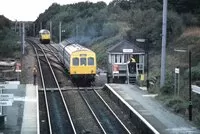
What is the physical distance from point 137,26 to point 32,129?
3209 cm

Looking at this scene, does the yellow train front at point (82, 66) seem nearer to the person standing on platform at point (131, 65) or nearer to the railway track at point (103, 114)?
the person standing on platform at point (131, 65)

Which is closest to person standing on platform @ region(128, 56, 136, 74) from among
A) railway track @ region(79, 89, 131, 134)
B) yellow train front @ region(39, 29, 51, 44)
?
railway track @ region(79, 89, 131, 134)

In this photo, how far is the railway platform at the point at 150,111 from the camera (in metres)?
21.2

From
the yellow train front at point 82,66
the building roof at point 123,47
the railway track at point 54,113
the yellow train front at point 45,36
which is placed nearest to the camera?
the railway track at point 54,113

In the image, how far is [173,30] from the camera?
1752 inches

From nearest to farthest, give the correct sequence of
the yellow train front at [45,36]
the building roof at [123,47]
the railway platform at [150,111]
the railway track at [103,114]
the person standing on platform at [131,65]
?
the railway platform at [150,111] < the railway track at [103,114] < the person standing on platform at [131,65] < the building roof at [123,47] < the yellow train front at [45,36]

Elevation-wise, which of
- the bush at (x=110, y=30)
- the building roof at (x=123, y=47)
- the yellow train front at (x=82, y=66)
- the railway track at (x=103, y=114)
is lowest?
the railway track at (x=103, y=114)

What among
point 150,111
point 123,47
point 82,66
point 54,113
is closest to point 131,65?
point 123,47

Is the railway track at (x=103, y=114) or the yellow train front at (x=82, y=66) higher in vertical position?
the yellow train front at (x=82, y=66)

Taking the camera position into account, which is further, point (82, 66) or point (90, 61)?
point (90, 61)

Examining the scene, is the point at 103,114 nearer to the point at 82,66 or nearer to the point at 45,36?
the point at 82,66

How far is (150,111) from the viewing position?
25.1 meters

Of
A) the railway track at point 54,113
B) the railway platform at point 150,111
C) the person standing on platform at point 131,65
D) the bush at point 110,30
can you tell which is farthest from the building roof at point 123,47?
the bush at point 110,30

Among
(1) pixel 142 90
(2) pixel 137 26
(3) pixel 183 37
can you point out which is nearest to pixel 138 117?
(1) pixel 142 90
